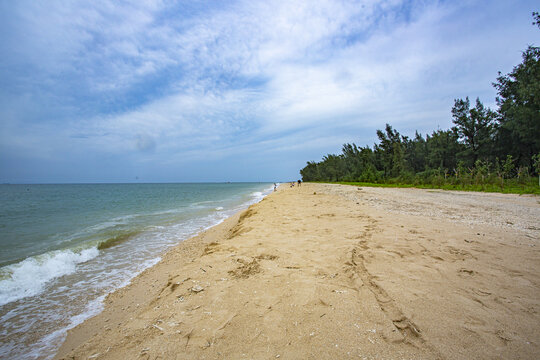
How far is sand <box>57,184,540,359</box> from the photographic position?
186 centimetres

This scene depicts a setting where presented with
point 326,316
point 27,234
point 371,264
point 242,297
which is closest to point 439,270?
point 371,264

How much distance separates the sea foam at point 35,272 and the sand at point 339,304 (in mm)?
2314

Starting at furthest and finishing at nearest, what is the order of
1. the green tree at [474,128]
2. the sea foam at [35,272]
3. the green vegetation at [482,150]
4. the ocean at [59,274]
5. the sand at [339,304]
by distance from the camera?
the green tree at [474,128] < the green vegetation at [482,150] < the sea foam at [35,272] < the ocean at [59,274] < the sand at [339,304]

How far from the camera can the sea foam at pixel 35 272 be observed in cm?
473

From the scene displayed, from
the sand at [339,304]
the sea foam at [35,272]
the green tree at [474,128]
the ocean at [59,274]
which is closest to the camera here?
the sand at [339,304]

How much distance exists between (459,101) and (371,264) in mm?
49635

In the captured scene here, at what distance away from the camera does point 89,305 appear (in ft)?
13.4

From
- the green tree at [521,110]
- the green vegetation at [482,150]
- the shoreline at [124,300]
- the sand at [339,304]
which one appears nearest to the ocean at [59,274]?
the shoreline at [124,300]

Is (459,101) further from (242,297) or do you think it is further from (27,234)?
(27,234)

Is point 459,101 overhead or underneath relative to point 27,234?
overhead

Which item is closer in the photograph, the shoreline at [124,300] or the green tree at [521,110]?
the shoreline at [124,300]

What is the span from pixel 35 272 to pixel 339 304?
7.85m

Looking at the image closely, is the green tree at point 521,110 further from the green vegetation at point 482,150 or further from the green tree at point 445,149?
the green tree at point 445,149

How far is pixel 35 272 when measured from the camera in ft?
18.9
